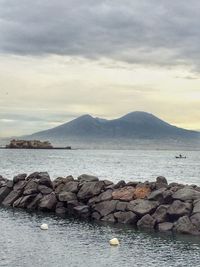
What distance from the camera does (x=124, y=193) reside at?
141 ft

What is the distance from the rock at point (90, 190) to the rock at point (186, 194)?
703 cm

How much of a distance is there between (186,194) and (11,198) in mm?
17140

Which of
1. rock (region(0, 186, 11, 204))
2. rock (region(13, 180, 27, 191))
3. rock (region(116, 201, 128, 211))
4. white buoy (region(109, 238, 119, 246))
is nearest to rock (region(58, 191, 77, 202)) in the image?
rock (region(13, 180, 27, 191))

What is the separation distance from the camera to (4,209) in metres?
47.1

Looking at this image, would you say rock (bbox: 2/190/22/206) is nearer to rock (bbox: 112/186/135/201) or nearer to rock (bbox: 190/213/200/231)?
rock (bbox: 112/186/135/201)

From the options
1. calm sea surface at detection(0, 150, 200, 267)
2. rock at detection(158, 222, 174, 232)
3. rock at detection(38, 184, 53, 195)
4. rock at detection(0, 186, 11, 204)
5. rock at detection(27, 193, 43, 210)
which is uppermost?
rock at detection(38, 184, 53, 195)

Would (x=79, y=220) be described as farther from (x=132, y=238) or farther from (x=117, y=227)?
(x=132, y=238)

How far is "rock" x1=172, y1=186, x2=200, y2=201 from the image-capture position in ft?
130

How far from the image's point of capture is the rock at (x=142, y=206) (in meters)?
39.6

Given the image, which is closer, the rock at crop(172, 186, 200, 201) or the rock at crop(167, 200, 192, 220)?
the rock at crop(167, 200, 192, 220)

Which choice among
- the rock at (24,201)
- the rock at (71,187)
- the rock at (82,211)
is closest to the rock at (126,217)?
the rock at (82,211)

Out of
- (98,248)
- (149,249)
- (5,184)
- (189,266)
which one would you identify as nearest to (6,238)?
(98,248)

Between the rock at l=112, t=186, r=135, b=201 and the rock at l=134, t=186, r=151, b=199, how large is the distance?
13.1 inches

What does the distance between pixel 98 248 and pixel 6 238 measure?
18.8 ft
